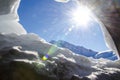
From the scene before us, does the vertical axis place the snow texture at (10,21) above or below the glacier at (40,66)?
above

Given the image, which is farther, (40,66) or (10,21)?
(10,21)

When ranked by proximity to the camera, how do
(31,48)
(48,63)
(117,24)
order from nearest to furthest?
(48,63) < (31,48) < (117,24)

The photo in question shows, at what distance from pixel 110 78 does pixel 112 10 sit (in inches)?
151

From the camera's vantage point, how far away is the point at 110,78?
8.70m

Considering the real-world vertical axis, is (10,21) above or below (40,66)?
above

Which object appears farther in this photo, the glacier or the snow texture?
the snow texture

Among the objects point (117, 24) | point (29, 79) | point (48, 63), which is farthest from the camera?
point (117, 24)

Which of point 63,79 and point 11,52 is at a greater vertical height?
point 11,52

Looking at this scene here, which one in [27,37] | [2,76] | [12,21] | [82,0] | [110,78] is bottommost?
[2,76]

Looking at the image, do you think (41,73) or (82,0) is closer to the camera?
(41,73)

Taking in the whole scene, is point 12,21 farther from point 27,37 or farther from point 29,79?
point 29,79

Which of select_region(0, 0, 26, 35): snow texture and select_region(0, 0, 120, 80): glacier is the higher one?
select_region(0, 0, 26, 35): snow texture

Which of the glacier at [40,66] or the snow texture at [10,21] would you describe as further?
the snow texture at [10,21]

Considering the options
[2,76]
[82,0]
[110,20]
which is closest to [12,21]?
Answer: [82,0]
